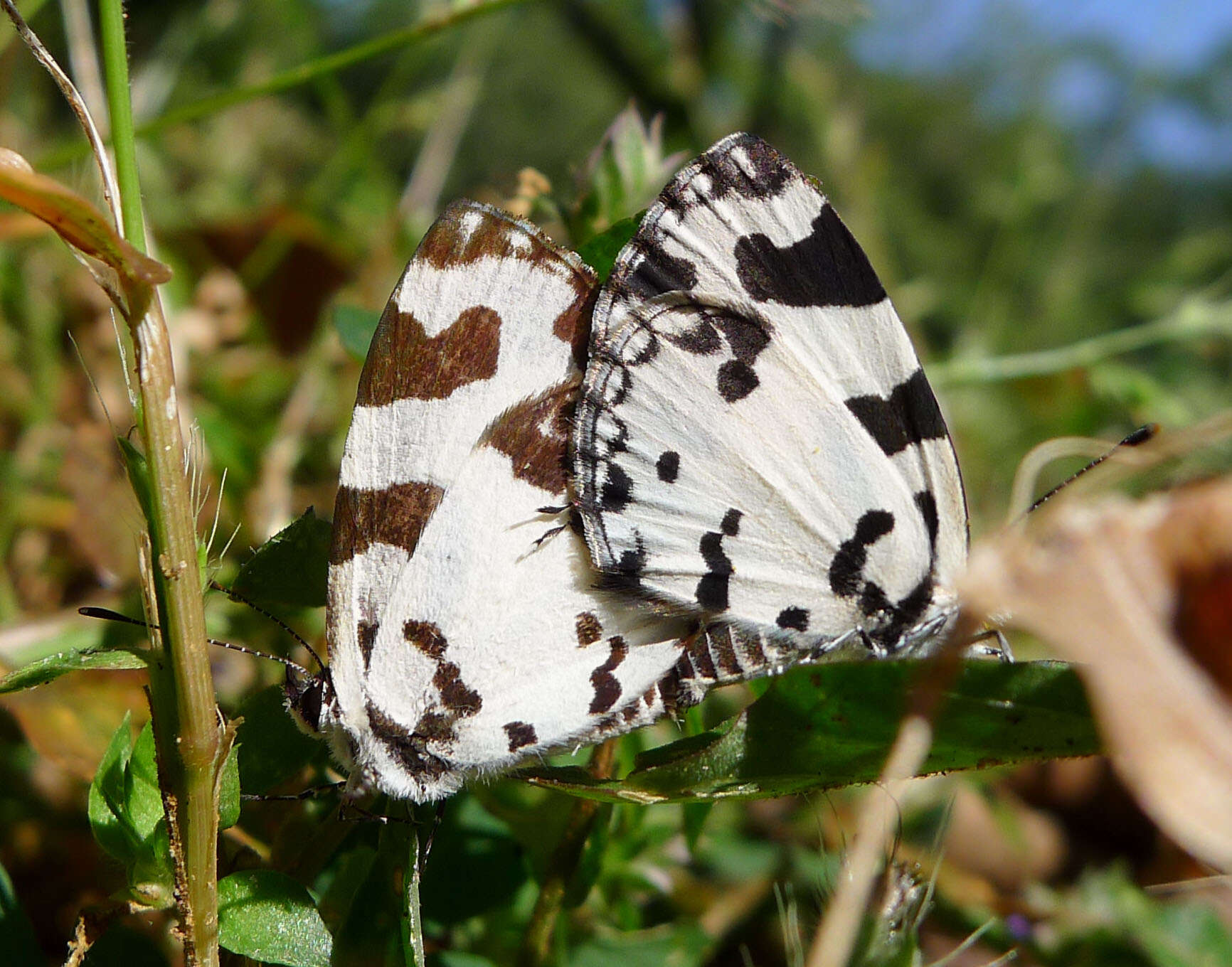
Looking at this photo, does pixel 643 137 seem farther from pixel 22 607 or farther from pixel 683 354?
pixel 22 607

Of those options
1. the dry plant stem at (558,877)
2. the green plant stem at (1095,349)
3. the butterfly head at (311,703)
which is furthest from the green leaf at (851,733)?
the green plant stem at (1095,349)

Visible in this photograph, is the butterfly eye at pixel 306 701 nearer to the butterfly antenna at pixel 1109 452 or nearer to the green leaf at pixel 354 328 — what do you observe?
the green leaf at pixel 354 328

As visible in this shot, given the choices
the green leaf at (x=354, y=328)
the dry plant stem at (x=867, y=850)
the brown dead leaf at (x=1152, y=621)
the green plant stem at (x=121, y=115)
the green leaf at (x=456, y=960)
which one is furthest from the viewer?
the green leaf at (x=354, y=328)

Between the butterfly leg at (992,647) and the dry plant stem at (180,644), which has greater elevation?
the dry plant stem at (180,644)

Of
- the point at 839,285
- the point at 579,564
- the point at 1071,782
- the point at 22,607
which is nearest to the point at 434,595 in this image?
the point at 579,564

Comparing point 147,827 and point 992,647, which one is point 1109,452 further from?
point 147,827

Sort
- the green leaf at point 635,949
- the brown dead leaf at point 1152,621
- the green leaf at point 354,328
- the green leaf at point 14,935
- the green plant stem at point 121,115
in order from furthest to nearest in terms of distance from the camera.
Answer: the green leaf at point 354,328
the green leaf at point 635,949
the green leaf at point 14,935
the green plant stem at point 121,115
the brown dead leaf at point 1152,621

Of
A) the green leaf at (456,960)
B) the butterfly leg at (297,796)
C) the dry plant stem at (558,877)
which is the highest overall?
the butterfly leg at (297,796)
